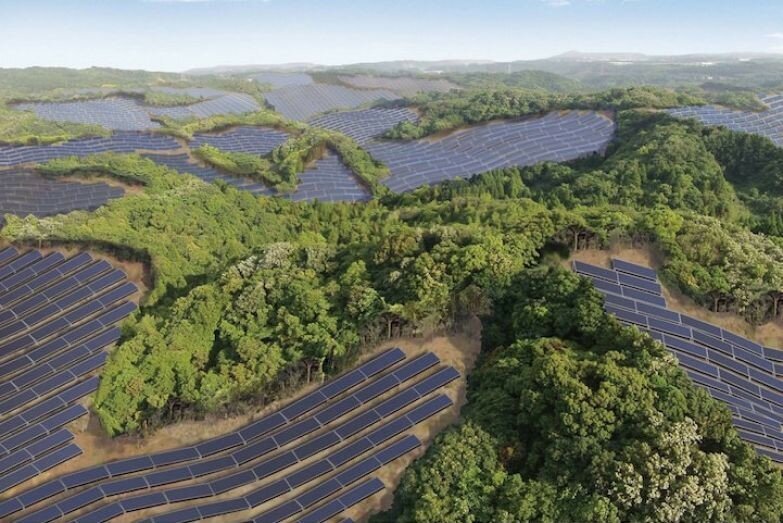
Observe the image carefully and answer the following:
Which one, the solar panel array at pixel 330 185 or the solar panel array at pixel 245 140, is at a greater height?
the solar panel array at pixel 245 140

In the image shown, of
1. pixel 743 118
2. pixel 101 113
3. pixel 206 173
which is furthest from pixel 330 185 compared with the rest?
pixel 101 113

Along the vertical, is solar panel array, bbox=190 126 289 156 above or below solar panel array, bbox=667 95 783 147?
below

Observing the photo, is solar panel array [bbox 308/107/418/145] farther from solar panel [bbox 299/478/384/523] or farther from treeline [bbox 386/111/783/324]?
solar panel [bbox 299/478/384/523]

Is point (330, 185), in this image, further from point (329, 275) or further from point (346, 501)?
point (346, 501)

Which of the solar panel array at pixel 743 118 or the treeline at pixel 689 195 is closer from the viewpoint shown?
the treeline at pixel 689 195

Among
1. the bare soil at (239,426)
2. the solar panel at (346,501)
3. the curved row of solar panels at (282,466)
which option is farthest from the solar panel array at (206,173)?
the solar panel at (346,501)

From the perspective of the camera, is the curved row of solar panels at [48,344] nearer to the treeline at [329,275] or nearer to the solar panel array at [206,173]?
the treeline at [329,275]

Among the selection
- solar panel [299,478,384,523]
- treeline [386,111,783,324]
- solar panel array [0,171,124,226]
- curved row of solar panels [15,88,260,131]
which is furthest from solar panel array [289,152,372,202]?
curved row of solar panels [15,88,260,131]
